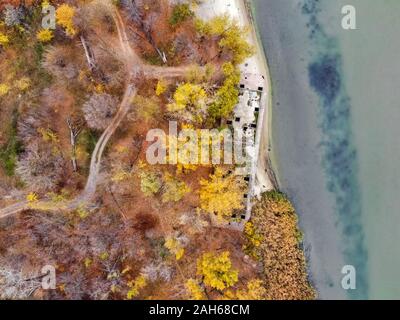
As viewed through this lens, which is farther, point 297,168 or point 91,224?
point 297,168

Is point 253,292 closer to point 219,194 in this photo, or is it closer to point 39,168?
point 219,194

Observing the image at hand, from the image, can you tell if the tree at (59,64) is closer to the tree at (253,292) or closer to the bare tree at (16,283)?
the bare tree at (16,283)

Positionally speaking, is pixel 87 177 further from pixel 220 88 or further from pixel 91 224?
pixel 220 88

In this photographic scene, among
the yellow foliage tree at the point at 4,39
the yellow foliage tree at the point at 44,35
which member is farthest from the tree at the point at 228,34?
Answer: the yellow foliage tree at the point at 4,39

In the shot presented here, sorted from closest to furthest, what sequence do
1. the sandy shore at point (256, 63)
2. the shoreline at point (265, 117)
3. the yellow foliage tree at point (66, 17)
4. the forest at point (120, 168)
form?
the forest at point (120, 168), the yellow foliage tree at point (66, 17), the sandy shore at point (256, 63), the shoreline at point (265, 117)

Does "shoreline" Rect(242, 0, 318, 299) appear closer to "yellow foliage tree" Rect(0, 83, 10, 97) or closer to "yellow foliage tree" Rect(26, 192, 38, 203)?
"yellow foliage tree" Rect(26, 192, 38, 203)

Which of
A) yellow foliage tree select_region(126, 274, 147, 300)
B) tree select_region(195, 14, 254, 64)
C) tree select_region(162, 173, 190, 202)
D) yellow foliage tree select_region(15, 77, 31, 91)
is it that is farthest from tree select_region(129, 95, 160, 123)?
yellow foliage tree select_region(126, 274, 147, 300)

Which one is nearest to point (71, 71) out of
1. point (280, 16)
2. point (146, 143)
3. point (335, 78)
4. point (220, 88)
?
point (146, 143)
